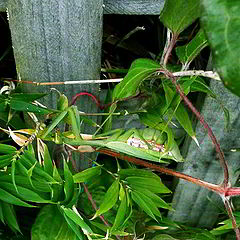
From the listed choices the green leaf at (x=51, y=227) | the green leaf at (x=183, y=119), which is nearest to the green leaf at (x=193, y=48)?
the green leaf at (x=183, y=119)

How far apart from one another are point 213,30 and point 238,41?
0.10 feet

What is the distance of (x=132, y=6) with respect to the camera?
813mm

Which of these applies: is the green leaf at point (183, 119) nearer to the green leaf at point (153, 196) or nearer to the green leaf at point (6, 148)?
the green leaf at point (153, 196)

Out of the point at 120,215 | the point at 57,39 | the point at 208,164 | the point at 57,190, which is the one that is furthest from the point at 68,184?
the point at 208,164

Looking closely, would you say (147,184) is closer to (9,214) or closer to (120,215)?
(120,215)

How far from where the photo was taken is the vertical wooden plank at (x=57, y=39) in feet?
2.54

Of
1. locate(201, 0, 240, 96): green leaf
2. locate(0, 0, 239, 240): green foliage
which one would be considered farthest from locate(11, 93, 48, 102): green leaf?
locate(201, 0, 240, 96): green leaf

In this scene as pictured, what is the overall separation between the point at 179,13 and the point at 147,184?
42 centimetres

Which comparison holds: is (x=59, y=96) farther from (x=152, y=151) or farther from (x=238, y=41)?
(x=238, y=41)

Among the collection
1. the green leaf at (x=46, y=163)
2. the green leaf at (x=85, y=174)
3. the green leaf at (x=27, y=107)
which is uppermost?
the green leaf at (x=27, y=107)

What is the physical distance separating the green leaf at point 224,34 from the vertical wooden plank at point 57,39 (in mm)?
388

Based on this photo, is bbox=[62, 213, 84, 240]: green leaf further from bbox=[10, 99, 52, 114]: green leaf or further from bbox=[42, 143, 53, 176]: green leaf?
bbox=[10, 99, 52, 114]: green leaf

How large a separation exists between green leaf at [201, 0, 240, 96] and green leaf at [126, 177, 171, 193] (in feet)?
1.86

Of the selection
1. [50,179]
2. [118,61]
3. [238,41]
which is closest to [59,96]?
[50,179]
